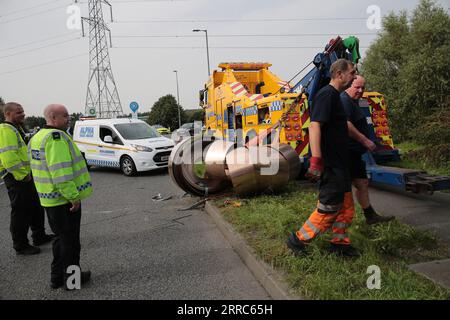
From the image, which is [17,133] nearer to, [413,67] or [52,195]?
[52,195]

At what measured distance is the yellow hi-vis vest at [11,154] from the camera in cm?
458

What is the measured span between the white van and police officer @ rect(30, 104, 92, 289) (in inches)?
286

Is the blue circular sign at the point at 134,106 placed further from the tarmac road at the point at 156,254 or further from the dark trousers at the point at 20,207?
the dark trousers at the point at 20,207

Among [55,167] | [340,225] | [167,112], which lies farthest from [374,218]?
[167,112]

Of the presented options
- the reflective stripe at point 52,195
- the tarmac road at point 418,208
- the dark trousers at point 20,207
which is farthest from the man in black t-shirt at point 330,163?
the dark trousers at point 20,207

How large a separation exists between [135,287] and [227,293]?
3.04ft

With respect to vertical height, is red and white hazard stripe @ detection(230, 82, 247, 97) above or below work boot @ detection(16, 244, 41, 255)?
above

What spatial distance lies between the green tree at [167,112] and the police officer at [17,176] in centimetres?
4726

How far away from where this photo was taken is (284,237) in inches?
167

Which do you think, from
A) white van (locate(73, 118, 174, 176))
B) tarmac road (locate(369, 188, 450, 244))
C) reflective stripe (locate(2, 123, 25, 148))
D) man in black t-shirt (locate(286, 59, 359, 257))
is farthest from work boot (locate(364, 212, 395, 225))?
white van (locate(73, 118, 174, 176))

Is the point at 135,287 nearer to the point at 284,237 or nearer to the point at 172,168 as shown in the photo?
the point at 284,237

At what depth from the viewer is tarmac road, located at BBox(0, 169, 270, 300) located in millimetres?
3465

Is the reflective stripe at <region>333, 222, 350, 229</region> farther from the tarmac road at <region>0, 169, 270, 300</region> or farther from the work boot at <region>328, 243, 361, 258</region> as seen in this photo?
the tarmac road at <region>0, 169, 270, 300</region>
